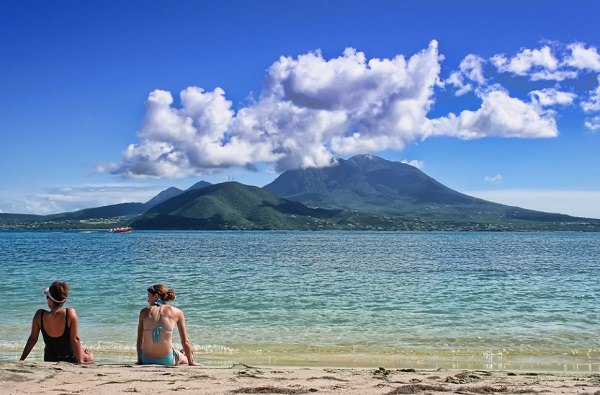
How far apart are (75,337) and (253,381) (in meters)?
4.27

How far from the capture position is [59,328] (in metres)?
12.3

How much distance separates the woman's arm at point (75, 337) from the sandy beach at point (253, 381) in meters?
0.39

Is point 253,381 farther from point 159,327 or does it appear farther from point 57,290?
point 57,290

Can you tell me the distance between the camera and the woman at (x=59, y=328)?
11992mm

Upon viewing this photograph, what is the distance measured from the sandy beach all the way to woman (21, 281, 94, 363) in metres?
0.42

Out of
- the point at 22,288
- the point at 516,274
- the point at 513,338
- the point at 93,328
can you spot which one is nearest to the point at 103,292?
the point at 22,288

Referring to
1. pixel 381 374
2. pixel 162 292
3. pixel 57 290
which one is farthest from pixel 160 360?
pixel 381 374

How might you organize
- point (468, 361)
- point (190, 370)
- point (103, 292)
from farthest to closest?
1. point (103, 292)
2. point (468, 361)
3. point (190, 370)

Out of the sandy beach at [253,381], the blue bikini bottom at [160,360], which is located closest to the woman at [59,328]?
the sandy beach at [253,381]

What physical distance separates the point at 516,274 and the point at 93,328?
39055 mm

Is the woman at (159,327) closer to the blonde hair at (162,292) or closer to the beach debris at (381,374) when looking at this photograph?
the blonde hair at (162,292)

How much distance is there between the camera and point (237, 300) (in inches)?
1161

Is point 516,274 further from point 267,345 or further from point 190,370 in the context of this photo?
point 190,370

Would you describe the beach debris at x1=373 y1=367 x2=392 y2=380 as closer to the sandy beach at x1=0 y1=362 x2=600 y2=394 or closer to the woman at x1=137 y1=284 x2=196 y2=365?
the sandy beach at x1=0 y1=362 x2=600 y2=394
